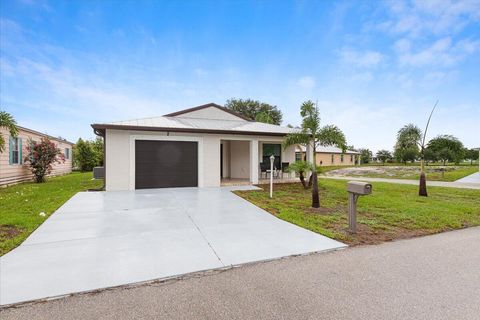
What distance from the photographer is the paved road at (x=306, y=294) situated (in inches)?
88.3

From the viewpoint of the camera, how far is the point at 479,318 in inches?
85.9

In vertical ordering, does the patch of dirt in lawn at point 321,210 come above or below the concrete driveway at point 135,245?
below

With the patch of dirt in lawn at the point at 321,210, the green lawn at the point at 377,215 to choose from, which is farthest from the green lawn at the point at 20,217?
the patch of dirt in lawn at the point at 321,210

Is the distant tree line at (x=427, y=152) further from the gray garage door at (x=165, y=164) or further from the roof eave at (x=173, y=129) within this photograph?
the gray garage door at (x=165, y=164)

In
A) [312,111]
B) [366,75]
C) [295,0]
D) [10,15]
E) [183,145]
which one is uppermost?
[295,0]

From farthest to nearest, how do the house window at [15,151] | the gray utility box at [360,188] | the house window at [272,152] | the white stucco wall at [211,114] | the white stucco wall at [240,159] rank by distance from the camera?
the white stucco wall at [211,114]
the house window at [272,152]
the white stucco wall at [240,159]
the house window at [15,151]
the gray utility box at [360,188]

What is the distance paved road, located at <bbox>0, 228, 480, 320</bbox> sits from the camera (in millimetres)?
2242

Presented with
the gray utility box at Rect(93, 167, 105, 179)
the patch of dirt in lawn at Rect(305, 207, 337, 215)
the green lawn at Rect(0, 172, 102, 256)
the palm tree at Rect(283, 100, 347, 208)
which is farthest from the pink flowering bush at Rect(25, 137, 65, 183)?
the patch of dirt in lawn at Rect(305, 207, 337, 215)

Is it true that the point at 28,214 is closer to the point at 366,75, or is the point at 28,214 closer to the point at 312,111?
the point at 312,111

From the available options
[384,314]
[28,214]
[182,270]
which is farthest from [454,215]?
[28,214]

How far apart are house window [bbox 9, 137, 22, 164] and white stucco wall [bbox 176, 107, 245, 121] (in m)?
9.13

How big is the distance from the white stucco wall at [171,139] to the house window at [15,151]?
7353 millimetres

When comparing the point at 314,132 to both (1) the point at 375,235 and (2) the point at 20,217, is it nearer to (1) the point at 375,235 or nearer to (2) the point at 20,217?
(1) the point at 375,235

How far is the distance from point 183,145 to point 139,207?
15.8ft
